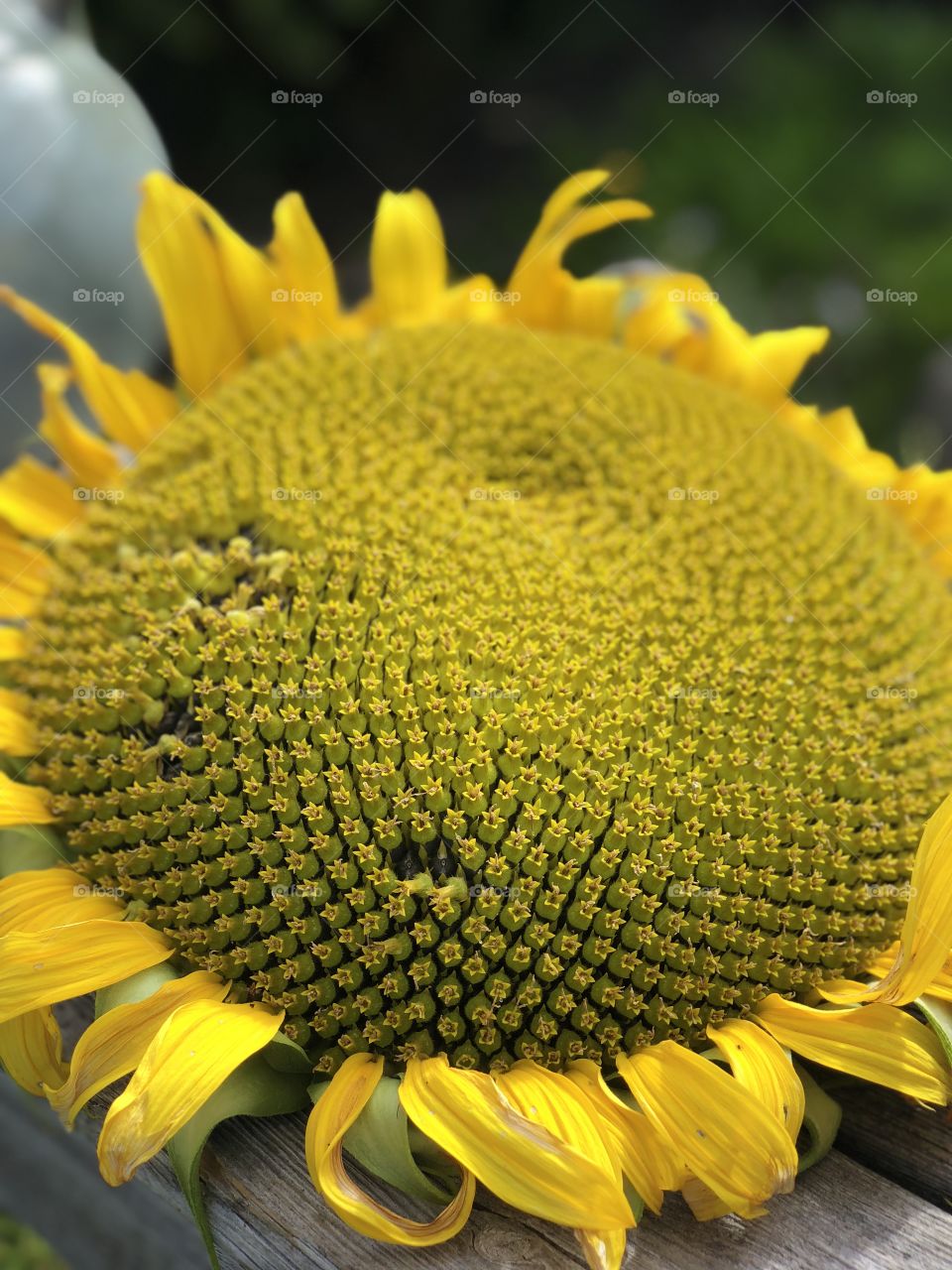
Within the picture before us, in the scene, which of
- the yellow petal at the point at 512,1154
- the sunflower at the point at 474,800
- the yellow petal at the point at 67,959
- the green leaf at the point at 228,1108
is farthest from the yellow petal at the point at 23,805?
the yellow petal at the point at 512,1154

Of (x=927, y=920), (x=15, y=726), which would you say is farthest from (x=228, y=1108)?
(x=927, y=920)

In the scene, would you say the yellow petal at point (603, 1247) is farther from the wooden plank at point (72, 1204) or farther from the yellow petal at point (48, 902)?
the wooden plank at point (72, 1204)

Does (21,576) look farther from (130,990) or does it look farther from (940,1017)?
(940,1017)

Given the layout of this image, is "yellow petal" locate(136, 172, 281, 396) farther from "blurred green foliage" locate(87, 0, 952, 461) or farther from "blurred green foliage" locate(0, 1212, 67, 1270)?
"blurred green foliage" locate(87, 0, 952, 461)

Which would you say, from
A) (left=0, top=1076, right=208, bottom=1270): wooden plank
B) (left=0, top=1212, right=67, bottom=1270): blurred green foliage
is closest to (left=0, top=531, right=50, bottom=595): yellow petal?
(left=0, top=1076, right=208, bottom=1270): wooden plank

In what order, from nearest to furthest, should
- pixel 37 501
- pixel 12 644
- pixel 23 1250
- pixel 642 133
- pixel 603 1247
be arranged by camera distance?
pixel 603 1247 → pixel 12 644 → pixel 37 501 → pixel 23 1250 → pixel 642 133

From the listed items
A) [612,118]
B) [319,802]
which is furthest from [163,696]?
[612,118]
